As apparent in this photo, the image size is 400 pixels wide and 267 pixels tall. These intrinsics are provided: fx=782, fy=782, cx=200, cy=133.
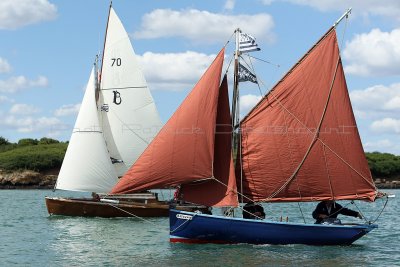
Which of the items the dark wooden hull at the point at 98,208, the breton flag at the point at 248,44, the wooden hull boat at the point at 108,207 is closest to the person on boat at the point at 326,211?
the breton flag at the point at 248,44

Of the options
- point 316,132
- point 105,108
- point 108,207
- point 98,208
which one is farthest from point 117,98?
point 316,132

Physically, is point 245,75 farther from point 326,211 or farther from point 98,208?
point 98,208

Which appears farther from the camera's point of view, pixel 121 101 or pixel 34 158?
pixel 34 158

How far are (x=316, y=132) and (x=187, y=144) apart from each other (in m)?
6.13

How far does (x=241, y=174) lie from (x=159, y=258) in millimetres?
5251

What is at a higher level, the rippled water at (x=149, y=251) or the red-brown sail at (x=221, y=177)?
the red-brown sail at (x=221, y=177)

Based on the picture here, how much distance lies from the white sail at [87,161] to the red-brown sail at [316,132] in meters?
20.5

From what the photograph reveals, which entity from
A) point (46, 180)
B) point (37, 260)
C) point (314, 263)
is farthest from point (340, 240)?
point (46, 180)

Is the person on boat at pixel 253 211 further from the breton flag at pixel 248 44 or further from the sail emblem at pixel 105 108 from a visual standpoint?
the sail emblem at pixel 105 108

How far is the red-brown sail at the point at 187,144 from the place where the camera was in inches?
1300

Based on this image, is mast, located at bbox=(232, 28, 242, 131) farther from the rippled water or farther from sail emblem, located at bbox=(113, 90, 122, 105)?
sail emblem, located at bbox=(113, 90, 122, 105)

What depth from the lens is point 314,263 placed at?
31.7m

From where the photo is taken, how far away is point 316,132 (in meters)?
35.5

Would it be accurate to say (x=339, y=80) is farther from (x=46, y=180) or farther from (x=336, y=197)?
(x=46, y=180)
